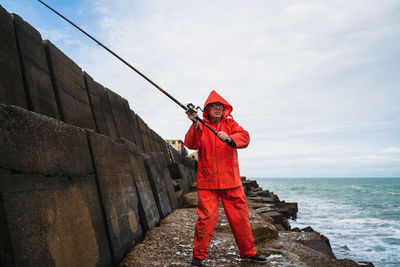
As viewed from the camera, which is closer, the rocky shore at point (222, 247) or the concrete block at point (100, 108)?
the rocky shore at point (222, 247)

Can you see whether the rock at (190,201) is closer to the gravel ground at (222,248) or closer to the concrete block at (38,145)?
the gravel ground at (222,248)

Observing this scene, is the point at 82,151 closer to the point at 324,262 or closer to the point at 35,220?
the point at 35,220

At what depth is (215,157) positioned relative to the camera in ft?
10.4

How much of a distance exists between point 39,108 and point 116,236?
1.33m

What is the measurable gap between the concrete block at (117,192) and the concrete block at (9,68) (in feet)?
2.09

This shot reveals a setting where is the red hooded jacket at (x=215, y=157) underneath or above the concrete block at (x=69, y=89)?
underneath

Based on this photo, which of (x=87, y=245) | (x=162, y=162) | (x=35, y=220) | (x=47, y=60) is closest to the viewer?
(x=35, y=220)

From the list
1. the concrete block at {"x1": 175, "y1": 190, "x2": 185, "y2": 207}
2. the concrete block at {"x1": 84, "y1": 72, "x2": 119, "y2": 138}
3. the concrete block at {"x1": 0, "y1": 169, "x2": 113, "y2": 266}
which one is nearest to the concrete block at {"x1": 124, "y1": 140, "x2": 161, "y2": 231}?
the concrete block at {"x1": 84, "y1": 72, "x2": 119, "y2": 138}

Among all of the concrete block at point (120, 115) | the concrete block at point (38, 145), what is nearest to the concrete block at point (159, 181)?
the concrete block at point (120, 115)

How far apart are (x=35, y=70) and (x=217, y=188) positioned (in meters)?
2.08

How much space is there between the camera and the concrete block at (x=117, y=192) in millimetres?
2627

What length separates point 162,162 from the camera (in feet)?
17.9

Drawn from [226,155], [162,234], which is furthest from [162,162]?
[226,155]

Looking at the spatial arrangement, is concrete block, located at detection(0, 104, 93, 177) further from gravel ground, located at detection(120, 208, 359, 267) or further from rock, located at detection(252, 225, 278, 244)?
rock, located at detection(252, 225, 278, 244)
